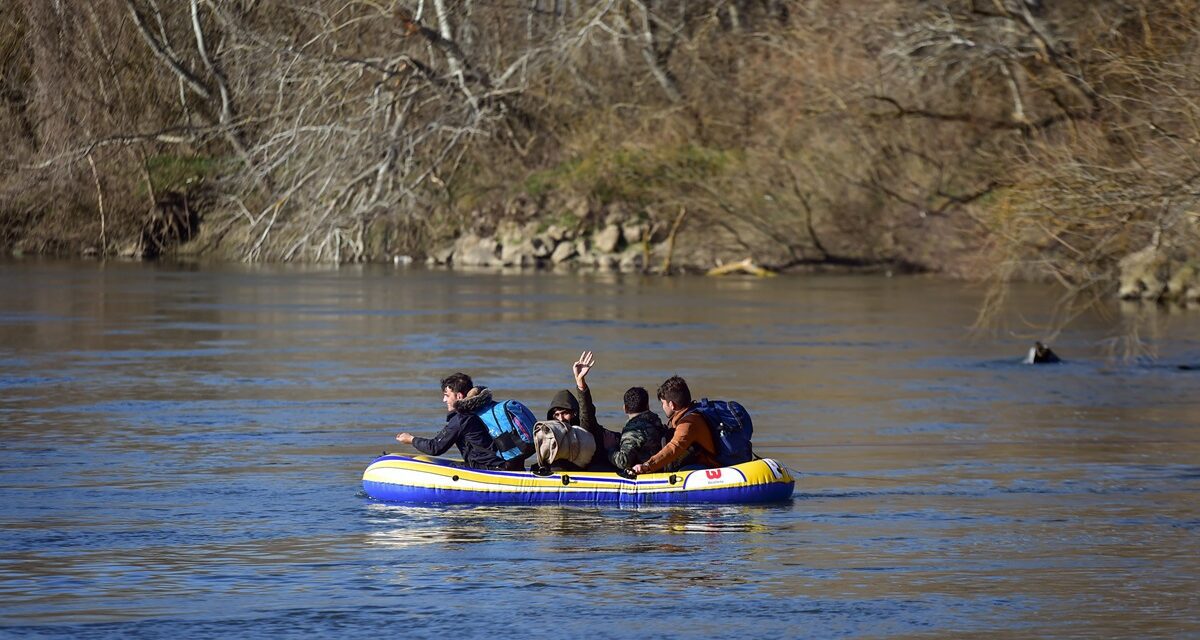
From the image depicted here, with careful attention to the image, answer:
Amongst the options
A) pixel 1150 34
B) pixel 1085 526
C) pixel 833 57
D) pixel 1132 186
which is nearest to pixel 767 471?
pixel 1085 526

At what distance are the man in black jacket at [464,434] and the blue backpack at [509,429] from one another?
0.06 metres

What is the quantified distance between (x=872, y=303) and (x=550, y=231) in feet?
63.7

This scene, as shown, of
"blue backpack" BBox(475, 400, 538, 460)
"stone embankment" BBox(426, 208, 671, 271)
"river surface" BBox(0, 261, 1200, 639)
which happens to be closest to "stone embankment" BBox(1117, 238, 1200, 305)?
"river surface" BBox(0, 261, 1200, 639)

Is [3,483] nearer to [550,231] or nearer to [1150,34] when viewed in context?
[1150,34]

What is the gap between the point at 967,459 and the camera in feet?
58.4

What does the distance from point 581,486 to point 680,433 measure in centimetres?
86

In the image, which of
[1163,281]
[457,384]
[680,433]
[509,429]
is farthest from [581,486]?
[1163,281]

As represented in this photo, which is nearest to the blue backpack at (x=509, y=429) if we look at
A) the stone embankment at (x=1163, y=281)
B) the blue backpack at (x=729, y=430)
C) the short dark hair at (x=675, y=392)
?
the short dark hair at (x=675, y=392)

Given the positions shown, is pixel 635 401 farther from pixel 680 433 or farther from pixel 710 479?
pixel 710 479

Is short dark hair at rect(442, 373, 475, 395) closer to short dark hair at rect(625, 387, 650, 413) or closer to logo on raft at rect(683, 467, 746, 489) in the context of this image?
short dark hair at rect(625, 387, 650, 413)

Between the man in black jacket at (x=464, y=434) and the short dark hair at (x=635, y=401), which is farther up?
the short dark hair at (x=635, y=401)

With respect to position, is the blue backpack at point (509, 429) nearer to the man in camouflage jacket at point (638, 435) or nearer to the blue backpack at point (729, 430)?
the man in camouflage jacket at point (638, 435)

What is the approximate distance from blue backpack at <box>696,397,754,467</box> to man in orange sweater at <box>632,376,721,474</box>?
0.07m

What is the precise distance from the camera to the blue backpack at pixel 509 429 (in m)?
15.1
